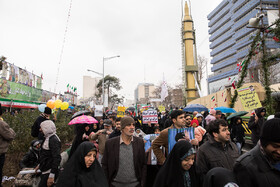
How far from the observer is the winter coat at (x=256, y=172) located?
4.57ft

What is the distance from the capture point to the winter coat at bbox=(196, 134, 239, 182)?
2.64 meters

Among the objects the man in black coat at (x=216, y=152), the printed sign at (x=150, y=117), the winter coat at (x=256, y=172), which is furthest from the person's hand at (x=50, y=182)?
the printed sign at (x=150, y=117)

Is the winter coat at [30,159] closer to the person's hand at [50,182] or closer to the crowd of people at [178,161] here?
the crowd of people at [178,161]

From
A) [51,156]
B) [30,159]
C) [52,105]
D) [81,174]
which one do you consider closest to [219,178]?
[81,174]

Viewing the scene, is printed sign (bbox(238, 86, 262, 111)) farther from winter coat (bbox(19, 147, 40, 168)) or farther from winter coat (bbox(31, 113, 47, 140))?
winter coat (bbox(19, 147, 40, 168))

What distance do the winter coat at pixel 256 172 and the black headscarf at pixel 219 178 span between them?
7cm

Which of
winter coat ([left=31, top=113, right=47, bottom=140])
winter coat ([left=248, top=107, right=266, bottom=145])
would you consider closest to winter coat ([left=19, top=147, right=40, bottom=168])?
winter coat ([left=31, top=113, right=47, bottom=140])

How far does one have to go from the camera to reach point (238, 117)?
6.75 meters

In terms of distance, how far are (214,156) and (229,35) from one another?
8245cm

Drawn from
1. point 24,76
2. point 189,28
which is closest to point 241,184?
point 24,76

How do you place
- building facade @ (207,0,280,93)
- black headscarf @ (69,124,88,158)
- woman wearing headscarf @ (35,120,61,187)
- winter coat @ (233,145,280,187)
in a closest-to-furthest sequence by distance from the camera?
winter coat @ (233,145,280,187)
woman wearing headscarf @ (35,120,61,187)
black headscarf @ (69,124,88,158)
building facade @ (207,0,280,93)

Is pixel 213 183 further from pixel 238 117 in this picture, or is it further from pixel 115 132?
pixel 238 117

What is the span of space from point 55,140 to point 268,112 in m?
8.29

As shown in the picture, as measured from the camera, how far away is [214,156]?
2682mm
